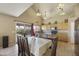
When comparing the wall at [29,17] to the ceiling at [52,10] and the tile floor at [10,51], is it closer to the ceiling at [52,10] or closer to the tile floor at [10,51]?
the ceiling at [52,10]

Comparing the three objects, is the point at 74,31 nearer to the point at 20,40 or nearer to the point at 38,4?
the point at 38,4

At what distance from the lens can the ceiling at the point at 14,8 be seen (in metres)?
2.04

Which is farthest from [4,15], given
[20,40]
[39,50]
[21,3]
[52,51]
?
[52,51]

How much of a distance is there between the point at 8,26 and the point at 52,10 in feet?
2.58

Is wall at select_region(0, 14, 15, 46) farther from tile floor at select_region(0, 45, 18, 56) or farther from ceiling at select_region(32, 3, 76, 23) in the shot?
ceiling at select_region(32, 3, 76, 23)

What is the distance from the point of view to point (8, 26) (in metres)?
2.04

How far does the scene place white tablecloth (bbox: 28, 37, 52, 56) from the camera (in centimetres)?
210

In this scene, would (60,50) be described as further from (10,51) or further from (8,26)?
(8,26)

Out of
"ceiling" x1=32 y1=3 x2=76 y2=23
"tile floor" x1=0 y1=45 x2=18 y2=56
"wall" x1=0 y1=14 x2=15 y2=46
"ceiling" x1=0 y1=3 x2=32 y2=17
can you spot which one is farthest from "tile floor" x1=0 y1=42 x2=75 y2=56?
"ceiling" x1=0 y1=3 x2=32 y2=17

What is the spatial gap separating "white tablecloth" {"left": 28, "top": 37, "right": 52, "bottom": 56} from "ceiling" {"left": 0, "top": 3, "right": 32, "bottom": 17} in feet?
1.61

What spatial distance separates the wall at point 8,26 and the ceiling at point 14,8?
0.08 meters

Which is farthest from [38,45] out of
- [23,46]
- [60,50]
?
[60,50]

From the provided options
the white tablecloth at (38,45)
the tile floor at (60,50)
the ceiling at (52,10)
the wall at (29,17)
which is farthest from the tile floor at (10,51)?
the ceiling at (52,10)

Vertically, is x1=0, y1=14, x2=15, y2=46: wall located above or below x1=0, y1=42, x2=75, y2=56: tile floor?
above
